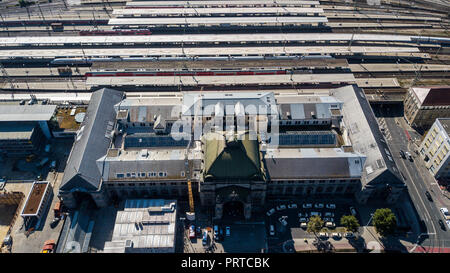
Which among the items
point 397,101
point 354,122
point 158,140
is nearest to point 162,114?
point 158,140

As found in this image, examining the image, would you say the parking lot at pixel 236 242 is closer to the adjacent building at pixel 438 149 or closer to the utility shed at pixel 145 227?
the utility shed at pixel 145 227

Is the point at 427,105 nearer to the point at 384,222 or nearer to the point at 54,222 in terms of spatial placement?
the point at 384,222

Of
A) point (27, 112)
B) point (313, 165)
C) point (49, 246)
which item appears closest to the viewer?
point (49, 246)

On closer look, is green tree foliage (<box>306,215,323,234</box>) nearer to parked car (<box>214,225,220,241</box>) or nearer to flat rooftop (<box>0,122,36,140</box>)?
parked car (<box>214,225,220,241</box>)

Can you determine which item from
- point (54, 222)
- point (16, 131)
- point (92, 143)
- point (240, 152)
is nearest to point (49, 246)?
point (54, 222)

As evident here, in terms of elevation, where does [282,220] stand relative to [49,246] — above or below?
above

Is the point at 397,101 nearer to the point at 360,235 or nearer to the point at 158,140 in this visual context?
the point at 360,235

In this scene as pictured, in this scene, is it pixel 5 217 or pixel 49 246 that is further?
pixel 5 217
